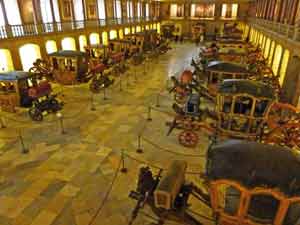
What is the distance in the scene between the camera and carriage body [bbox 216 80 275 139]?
7.31 metres

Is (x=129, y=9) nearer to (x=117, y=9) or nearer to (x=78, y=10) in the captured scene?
(x=117, y=9)

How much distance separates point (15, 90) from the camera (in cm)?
1132

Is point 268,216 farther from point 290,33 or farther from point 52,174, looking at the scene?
point 290,33

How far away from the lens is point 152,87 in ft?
50.9

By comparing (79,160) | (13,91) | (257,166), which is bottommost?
(79,160)

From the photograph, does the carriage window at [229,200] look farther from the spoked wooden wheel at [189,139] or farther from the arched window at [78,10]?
the arched window at [78,10]

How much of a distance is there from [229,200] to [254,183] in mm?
889

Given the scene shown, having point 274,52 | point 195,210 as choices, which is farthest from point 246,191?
point 274,52

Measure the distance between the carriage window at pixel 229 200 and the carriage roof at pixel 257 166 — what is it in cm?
64

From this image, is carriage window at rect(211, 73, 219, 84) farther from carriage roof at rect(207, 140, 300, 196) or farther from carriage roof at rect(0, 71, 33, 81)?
carriage roof at rect(0, 71, 33, 81)

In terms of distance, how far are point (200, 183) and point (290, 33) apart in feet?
42.1

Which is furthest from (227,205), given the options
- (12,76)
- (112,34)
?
(112,34)

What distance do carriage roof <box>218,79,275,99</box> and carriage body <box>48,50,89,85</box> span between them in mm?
10657

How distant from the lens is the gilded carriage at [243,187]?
3670 millimetres
